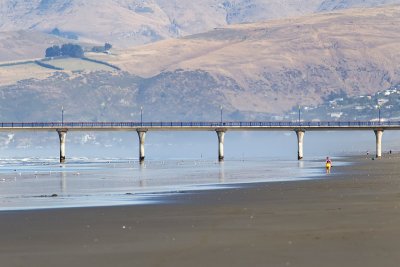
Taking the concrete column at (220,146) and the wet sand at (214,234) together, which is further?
the concrete column at (220,146)

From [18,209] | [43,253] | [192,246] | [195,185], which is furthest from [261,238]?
[195,185]

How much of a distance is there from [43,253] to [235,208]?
58.6 ft

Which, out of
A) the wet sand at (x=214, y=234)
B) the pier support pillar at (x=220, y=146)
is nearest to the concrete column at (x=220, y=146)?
the pier support pillar at (x=220, y=146)

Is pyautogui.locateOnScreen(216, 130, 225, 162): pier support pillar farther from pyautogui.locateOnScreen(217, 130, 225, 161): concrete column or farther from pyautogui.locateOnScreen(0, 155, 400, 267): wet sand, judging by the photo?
pyautogui.locateOnScreen(0, 155, 400, 267): wet sand

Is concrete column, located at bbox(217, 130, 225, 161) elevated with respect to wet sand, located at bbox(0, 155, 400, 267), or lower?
elevated

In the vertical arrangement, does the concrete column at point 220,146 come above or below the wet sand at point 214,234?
above

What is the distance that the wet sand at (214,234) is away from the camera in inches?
1340

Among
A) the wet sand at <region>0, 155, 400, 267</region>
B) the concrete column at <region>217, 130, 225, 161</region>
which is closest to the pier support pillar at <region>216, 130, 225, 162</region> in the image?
the concrete column at <region>217, 130, 225, 161</region>

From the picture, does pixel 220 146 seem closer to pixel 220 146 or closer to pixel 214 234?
pixel 220 146

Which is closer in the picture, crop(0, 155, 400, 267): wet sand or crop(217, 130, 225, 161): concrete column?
crop(0, 155, 400, 267): wet sand

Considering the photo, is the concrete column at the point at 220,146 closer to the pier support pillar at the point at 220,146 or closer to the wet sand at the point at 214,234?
the pier support pillar at the point at 220,146

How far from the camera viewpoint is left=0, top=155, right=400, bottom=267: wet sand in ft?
112

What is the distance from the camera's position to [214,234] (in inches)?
1585

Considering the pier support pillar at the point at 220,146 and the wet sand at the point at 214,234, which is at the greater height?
the pier support pillar at the point at 220,146
